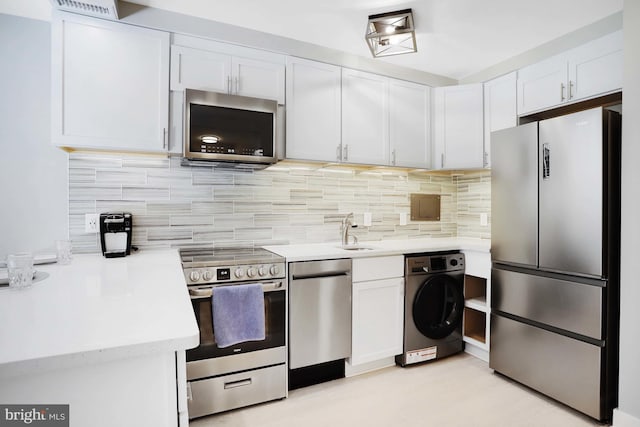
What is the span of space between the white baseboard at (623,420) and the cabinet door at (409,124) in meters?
2.06

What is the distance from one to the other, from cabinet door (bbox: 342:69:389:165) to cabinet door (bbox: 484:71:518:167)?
2.96ft

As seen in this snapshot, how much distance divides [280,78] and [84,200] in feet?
5.15

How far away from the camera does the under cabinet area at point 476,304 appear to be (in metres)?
2.59

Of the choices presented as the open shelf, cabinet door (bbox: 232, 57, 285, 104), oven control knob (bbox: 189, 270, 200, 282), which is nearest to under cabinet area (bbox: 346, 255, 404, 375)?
the open shelf

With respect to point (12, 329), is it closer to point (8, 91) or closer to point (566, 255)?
point (8, 91)

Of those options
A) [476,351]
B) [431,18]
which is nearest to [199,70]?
[431,18]

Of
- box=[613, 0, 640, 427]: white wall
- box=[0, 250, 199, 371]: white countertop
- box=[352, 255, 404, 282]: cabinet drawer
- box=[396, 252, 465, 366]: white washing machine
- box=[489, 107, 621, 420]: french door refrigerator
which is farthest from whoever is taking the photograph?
box=[396, 252, 465, 366]: white washing machine

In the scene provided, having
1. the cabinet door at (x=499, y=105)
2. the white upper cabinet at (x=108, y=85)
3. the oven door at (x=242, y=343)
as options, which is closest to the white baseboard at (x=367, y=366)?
the oven door at (x=242, y=343)

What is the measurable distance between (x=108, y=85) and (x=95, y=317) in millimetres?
1634

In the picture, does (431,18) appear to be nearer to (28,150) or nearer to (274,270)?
(274,270)

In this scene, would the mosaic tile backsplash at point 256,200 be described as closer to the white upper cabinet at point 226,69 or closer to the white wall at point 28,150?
the white wall at point 28,150

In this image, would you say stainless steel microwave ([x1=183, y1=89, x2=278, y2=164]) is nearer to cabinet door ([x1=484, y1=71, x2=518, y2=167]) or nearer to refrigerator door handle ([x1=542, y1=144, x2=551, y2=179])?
refrigerator door handle ([x1=542, y1=144, x2=551, y2=179])

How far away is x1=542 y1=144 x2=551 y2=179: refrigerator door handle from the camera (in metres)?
2.07

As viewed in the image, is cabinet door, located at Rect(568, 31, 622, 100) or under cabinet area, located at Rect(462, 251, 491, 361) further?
under cabinet area, located at Rect(462, 251, 491, 361)
